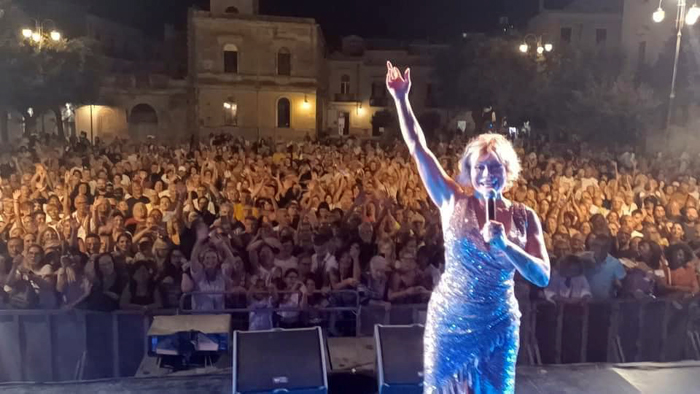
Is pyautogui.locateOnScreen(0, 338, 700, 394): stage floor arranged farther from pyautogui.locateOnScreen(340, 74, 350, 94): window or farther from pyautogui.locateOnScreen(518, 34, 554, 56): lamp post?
pyautogui.locateOnScreen(518, 34, 554, 56): lamp post

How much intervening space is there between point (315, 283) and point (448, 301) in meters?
2.80

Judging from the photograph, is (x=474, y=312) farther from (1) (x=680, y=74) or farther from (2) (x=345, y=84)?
(1) (x=680, y=74)

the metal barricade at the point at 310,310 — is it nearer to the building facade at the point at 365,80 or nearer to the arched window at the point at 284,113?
the building facade at the point at 365,80

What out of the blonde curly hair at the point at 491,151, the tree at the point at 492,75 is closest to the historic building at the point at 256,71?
the tree at the point at 492,75

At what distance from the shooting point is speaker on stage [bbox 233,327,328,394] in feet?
12.2

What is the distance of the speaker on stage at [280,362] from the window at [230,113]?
11539 mm

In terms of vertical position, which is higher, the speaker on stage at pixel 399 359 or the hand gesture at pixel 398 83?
the hand gesture at pixel 398 83

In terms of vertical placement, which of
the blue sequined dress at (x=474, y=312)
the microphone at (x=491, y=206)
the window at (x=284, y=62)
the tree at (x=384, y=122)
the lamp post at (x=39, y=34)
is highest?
the lamp post at (x=39, y=34)

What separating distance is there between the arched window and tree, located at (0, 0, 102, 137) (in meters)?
5.58

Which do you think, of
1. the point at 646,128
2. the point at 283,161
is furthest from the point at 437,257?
the point at 646,128

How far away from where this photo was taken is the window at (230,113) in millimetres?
14924

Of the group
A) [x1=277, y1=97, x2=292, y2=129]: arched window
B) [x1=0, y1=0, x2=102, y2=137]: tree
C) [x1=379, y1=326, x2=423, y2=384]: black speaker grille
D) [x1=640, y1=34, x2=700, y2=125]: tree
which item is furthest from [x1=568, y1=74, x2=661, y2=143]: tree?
[x1=379, y1=326, x2=423, y2=384]: black speaker grille

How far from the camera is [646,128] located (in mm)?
15742

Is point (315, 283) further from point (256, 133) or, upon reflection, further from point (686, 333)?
point (256, 133)
